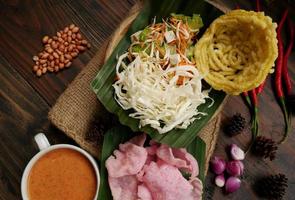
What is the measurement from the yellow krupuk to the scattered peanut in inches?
27.4

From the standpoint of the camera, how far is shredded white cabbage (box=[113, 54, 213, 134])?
1923 millimetres

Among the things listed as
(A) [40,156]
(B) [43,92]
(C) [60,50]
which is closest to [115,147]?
(A) [40,156]

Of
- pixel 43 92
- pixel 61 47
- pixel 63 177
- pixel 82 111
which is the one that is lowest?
pixel 63 177

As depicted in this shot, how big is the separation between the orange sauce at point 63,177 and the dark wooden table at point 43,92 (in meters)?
0.23

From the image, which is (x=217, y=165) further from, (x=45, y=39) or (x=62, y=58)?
(x=45, y=39)

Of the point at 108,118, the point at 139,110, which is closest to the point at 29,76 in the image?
the point at 108,118

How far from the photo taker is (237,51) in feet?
6.67

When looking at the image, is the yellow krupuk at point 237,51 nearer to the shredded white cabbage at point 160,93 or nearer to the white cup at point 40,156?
the shredded white cabbage at point 160,93

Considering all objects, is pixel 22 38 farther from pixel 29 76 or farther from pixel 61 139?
pixel 61 139

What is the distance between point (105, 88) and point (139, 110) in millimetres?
187

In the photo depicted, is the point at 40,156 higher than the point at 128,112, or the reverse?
the point at 40,156

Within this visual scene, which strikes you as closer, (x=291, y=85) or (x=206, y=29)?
(x=206, y=29)

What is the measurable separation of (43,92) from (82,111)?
29 centimetres

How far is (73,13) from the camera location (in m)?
2.38
